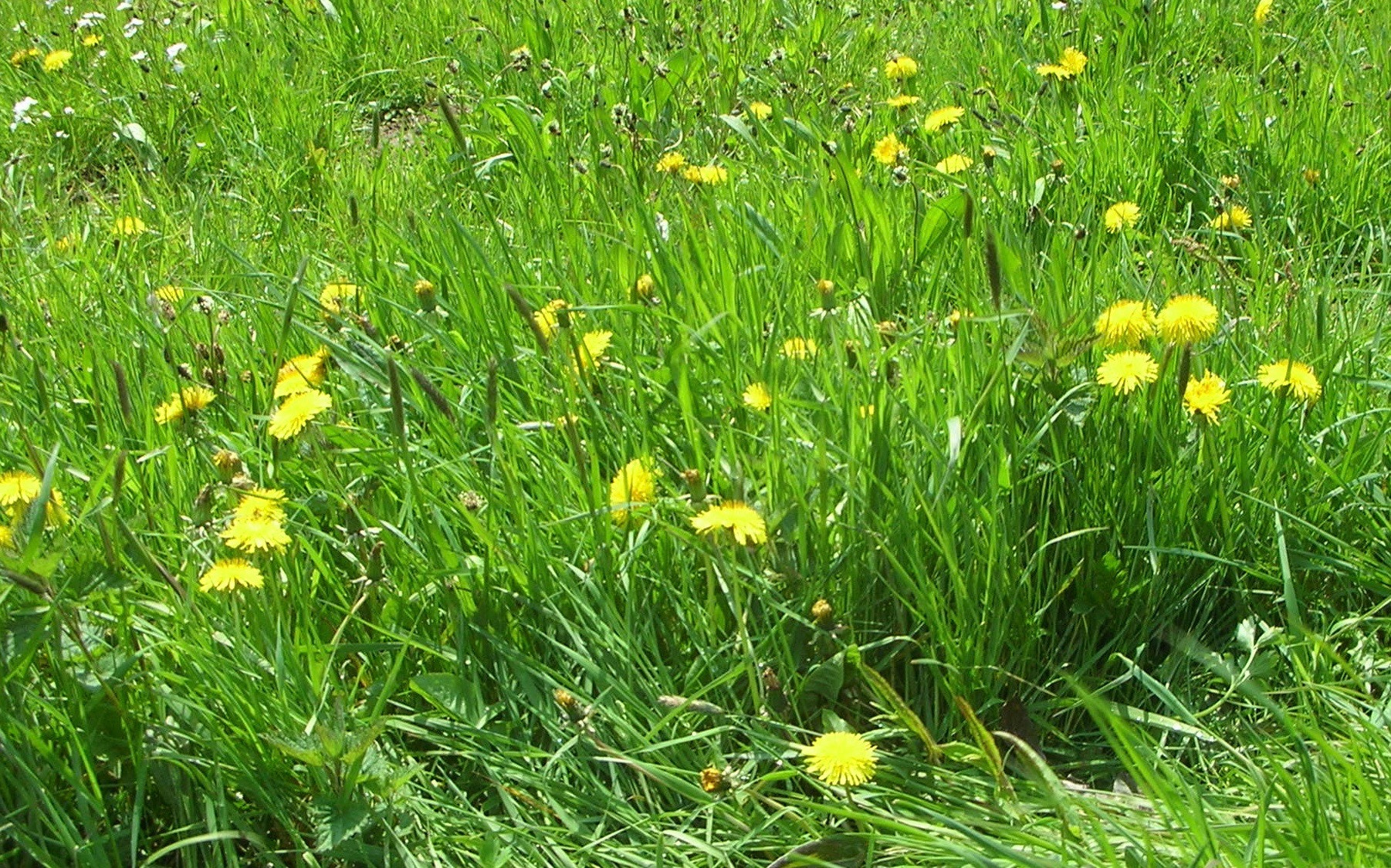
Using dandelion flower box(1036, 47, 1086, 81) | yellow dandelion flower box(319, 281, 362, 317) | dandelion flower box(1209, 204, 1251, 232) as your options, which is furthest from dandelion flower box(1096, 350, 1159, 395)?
dandelion flower box(1036, 47, 1086, 81)

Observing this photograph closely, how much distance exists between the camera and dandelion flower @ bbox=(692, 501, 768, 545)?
4.69 ft

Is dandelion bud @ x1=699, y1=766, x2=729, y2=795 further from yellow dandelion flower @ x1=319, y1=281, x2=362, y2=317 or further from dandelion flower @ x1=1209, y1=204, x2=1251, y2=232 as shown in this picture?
dandelion flower @ x1=1209, y1=204, x2=1251, y2=232

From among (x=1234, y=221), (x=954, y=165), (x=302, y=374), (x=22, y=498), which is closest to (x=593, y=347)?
(x=302, y=374)

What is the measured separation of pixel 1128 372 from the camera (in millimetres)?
1528

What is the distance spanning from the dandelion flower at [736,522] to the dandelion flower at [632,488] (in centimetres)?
16

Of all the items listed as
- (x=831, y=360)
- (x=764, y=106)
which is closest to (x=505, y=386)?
(x=831, y=360)

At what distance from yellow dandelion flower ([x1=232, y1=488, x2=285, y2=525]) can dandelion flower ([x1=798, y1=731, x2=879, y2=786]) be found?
0.66 metres

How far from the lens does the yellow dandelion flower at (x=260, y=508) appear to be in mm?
1516

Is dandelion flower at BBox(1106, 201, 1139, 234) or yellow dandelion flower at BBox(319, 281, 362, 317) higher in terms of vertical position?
yellow dandelion flower at BBox(319, 281, 362, 317)

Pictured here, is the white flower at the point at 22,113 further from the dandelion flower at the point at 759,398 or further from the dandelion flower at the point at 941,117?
the dandelion flower at the point at 759,398

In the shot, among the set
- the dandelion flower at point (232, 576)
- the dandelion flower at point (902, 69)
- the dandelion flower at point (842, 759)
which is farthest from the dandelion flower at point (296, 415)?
the dandelion flower at point (902, 69)

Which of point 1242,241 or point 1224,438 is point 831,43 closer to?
point 1242,241

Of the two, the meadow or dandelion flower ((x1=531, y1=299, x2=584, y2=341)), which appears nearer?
the meadow

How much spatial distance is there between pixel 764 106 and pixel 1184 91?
0.97m
